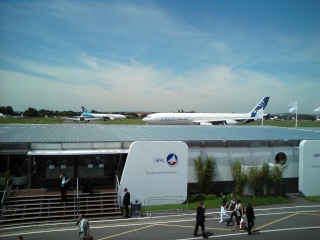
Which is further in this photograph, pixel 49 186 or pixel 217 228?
pixel 49 186

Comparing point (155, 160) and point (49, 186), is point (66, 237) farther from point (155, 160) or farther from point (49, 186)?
point (155, 160)

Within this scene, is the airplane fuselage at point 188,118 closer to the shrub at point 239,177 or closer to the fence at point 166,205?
the shrub at point 239,177

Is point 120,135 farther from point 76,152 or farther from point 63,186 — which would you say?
point 63,186

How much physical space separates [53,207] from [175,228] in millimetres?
6325

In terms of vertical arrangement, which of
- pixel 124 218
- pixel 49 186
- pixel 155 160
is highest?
pixel 155 160

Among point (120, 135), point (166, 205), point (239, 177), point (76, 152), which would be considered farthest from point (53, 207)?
point (239, 177)

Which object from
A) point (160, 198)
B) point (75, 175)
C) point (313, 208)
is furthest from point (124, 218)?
point (313, 208)

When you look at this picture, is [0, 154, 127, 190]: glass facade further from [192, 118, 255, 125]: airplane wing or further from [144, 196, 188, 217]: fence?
[192, 118, 255, 125]: airplane wing

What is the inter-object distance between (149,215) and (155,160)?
314 cm

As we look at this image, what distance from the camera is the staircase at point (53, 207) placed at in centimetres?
1348

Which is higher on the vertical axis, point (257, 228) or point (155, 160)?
point (155, 160)

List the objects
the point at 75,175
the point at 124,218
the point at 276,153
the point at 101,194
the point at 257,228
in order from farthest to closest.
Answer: the point at 276,153 < the point at 75,175 < the point at 101,194 < the point at 124,218 < the point at 257,228

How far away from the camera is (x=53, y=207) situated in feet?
46.2

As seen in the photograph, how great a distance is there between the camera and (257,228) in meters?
12.6
